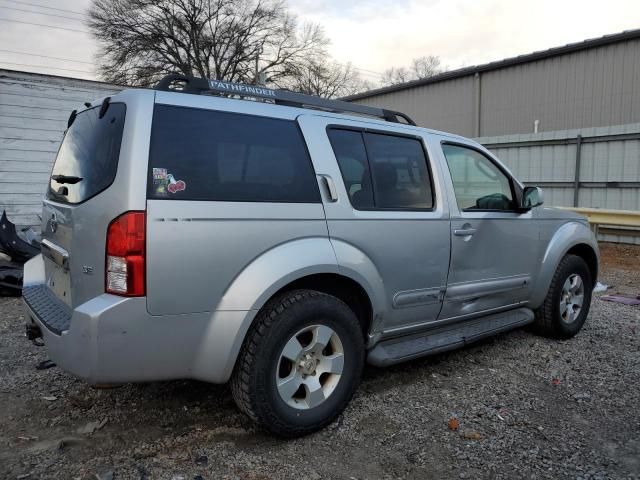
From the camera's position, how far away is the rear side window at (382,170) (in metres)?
3.30

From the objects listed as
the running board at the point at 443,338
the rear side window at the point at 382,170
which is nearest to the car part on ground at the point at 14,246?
the rear side window at the point at 382,170

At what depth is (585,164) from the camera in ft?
37.6

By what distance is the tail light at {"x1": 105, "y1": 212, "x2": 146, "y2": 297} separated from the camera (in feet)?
7.83

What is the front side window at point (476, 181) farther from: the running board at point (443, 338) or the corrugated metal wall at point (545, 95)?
the corrugated metal wall at point (545, 95)

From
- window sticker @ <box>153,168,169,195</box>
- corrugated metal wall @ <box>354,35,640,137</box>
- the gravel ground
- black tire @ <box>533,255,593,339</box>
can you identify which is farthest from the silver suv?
corrugated metal wall @ <box>354,35,640,137</box>

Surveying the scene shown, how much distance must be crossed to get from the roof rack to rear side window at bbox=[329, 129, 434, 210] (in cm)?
26

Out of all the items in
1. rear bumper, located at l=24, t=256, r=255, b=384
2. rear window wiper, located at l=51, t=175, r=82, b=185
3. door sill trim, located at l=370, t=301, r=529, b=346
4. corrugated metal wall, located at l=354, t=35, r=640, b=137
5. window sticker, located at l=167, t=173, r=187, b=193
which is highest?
corrugated metal wall, located at l=354, t=35, r=640, b=137

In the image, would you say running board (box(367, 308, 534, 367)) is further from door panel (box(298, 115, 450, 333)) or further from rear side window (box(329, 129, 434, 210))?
rear side window (box(329, 129, 434, 210))

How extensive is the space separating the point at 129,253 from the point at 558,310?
12.9 feet

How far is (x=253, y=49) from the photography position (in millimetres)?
32375

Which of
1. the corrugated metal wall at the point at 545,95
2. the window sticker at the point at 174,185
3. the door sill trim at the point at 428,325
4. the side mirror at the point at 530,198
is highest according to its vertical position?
the corrugated metal wall at the point at 545,95

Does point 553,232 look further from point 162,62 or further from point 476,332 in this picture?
point 162,62

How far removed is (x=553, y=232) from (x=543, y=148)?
8.32 m

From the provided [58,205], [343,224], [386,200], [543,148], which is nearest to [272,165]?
[343,224]
